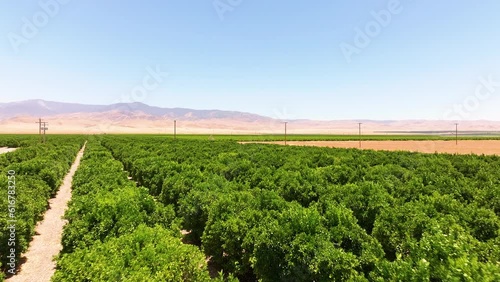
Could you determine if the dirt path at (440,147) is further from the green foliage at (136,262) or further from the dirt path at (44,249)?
the green foliage at (136,262)

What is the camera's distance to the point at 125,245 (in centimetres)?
737

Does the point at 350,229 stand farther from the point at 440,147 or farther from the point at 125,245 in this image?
the point at 440,147

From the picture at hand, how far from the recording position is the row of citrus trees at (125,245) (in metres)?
6.39

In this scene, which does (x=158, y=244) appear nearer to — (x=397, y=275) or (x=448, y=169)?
(x=397, y=275)

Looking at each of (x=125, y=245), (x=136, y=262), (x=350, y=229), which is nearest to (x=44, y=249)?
(x=125, y=245)

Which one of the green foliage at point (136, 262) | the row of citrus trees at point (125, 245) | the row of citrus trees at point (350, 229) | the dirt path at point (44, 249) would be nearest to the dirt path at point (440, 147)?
the row of citrus trees at point (350, 229)

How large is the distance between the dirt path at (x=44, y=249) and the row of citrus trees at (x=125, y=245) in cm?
276

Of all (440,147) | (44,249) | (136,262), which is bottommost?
(44,249)

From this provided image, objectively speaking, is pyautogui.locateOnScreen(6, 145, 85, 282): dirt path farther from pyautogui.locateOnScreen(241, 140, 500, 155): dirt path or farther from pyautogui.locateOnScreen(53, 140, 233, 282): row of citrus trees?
pyautogui.locateOnScreen(241, 140, 500, 155): dirt path

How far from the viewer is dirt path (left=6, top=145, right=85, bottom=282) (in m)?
11.2

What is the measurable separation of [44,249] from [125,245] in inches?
378

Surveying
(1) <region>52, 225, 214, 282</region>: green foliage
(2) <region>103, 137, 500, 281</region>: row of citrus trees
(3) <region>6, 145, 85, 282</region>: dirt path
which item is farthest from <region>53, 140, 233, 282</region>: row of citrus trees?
(3) <region>6, 145, 85, 282</region>: dirt path

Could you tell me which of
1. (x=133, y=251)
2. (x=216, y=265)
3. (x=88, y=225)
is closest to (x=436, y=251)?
(x=133, y=251)

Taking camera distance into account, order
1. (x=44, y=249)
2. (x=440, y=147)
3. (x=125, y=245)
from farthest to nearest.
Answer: (x=440, y=147)
(x=44, y=249)
(x=125, y=245)
